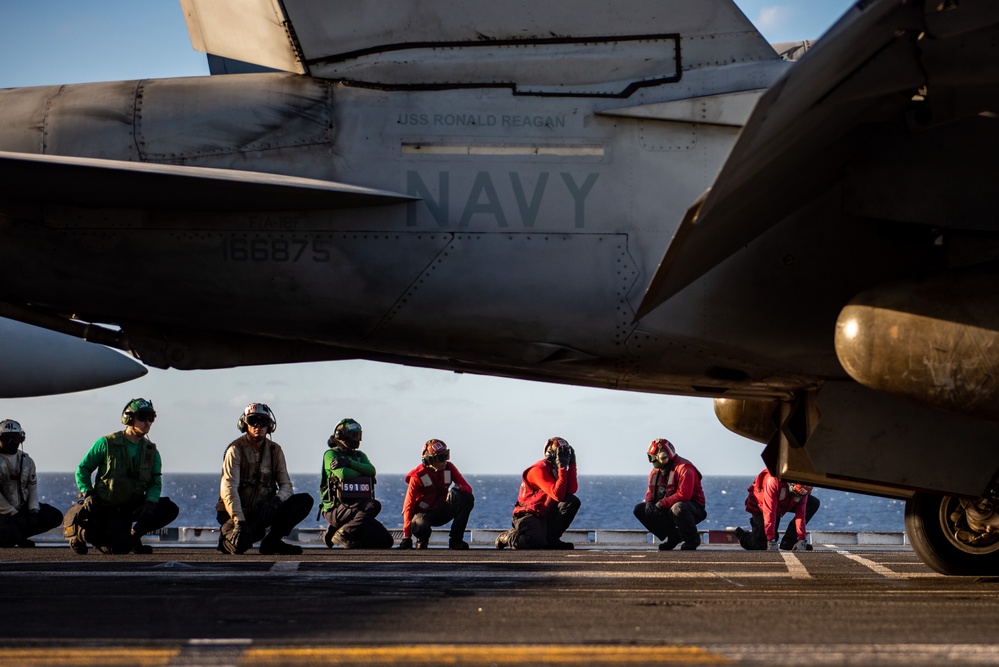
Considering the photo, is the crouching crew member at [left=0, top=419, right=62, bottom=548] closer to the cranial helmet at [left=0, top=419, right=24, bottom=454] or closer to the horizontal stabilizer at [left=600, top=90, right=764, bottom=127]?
the cranial helmet at [left=0, top=419, right=24, bottom=454]

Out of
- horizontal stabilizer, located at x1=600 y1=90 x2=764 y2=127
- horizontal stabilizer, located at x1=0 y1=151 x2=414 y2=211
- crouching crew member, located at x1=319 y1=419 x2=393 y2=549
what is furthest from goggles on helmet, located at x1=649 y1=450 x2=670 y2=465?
horizontal stabilizer, located at x1=0 y1=151 x2=414 y2=211

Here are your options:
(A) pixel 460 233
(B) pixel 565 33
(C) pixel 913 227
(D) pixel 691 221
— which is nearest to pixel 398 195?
(A) pixel 460 233

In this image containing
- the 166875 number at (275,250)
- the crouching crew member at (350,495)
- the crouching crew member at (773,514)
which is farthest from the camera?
the crouching crew member at (773,514)

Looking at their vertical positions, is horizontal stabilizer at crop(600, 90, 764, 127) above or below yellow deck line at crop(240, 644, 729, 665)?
above

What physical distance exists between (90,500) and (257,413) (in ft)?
6.70

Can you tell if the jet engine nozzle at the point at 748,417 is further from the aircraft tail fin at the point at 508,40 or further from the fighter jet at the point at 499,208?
the aircraft tail fin at the point at 508,40

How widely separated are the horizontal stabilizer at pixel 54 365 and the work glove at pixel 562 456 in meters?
5.63

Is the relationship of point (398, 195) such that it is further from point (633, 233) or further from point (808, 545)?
point (808, 545)

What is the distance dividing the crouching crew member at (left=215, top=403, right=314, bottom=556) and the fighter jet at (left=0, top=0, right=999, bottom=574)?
395cm

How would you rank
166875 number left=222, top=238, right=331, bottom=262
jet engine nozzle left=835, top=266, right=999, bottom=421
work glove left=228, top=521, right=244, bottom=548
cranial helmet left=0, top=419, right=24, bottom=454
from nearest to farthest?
jet engine nozzle left=835, top=266, right=999, bottom=421 → 166875 number left=222, top=238, right=331, bottom=262 → work glove left=228, top=521, right=244, bottom=548 → cranial helmet left=0, top=419, right=24, bottom=454

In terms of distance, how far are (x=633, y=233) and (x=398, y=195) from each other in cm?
166

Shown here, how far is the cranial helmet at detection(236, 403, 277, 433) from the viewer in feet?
42.0

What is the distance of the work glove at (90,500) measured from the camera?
41.7ft

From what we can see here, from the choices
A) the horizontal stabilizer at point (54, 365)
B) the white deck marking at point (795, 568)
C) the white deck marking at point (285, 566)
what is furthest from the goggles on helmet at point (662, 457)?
the white deck marking at point (285, 566)
